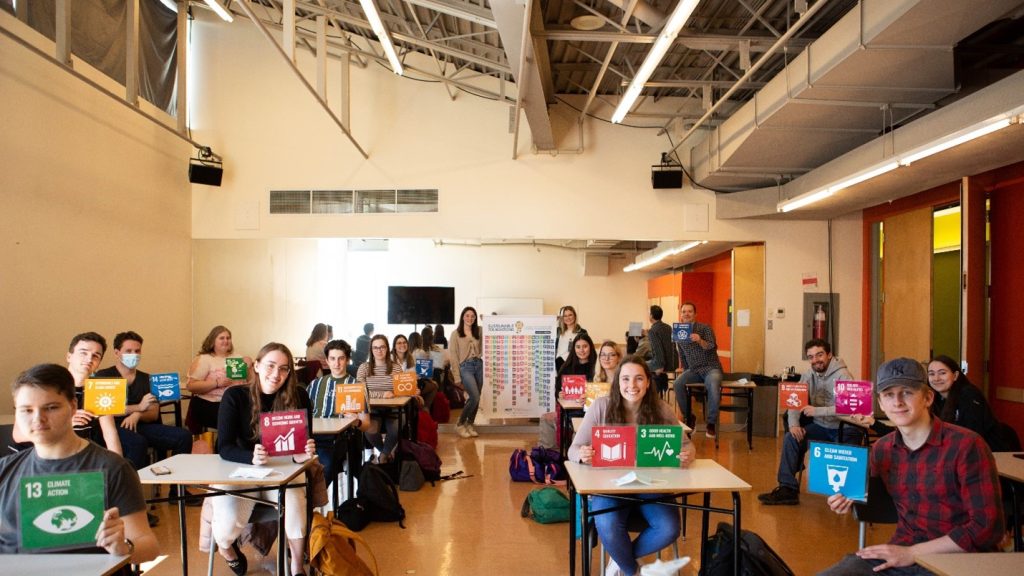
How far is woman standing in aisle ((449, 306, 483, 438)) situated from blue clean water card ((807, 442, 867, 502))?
6.45 metres

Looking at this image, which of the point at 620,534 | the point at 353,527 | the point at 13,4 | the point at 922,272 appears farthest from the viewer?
the point at 922,272

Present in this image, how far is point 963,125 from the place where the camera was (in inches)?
208

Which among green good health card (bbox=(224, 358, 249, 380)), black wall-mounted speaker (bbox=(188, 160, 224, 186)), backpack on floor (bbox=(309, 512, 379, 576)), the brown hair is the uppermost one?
black wall-mounted speaker (bbox=(188, 160, 224, 186))

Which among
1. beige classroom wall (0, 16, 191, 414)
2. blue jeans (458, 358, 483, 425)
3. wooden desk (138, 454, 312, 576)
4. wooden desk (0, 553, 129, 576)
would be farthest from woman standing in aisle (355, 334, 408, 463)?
wooden desk (0, 553, 129, 576)

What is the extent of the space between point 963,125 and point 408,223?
647cm

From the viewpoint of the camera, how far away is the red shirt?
7.61 ft

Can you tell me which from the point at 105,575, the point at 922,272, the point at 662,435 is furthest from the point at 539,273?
the point at 105,575

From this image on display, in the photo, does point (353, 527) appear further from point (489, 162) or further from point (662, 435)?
point (489, 162)

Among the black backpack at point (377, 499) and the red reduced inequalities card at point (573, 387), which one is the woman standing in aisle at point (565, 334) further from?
the black backpack at point (377, 499)

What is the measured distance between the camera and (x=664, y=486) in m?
3.04

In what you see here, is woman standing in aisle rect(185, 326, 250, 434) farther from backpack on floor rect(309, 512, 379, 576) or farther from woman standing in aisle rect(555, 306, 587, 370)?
woman standing in aisle rect(555, 306, 587, 370)

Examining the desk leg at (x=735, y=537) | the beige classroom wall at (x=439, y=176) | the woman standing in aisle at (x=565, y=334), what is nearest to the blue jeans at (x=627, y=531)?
the desk leg at (x=735, y=537)

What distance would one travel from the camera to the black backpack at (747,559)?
2.97 meters

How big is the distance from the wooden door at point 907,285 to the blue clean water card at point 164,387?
7615 millimetres
